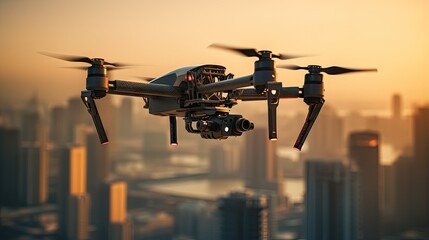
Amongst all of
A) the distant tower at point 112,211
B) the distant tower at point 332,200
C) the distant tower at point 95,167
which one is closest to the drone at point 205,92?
the distant tower at point 332,200

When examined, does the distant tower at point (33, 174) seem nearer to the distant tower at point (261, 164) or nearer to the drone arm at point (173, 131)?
the distant tower at point (261, 164)

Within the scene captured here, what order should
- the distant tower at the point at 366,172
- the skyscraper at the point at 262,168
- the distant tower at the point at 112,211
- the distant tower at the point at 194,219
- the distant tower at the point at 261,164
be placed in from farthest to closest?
the distant tower at the point at 112,211 < the distant tower at the point at 261,164 < the skyscraper at the point at 262,168 < the distant tower at the point at 194,219 < the distant tower at the point at 366,172

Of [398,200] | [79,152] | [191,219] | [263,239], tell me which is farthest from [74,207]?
[398,200]

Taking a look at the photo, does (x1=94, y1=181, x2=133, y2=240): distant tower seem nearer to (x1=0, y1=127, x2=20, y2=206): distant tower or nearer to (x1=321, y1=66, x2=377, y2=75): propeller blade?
(x1=0, y1=127, x2=20, y2=206): distant tower

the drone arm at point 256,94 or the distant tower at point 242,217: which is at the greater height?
the drone arm at point 256,94

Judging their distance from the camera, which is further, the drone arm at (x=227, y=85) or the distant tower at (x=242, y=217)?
the distant tower at (x=242, y=217)

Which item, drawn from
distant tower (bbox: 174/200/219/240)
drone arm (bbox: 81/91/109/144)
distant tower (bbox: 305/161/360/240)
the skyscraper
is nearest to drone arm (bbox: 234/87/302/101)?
drone arm (bbox: 81/91/109/144)

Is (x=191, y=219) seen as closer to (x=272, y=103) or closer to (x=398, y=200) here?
(x=398, y=200)

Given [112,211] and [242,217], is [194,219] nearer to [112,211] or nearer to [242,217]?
[112,211]

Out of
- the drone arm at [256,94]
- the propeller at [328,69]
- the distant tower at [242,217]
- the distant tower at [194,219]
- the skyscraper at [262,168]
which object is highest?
the propeller at [328,69]
